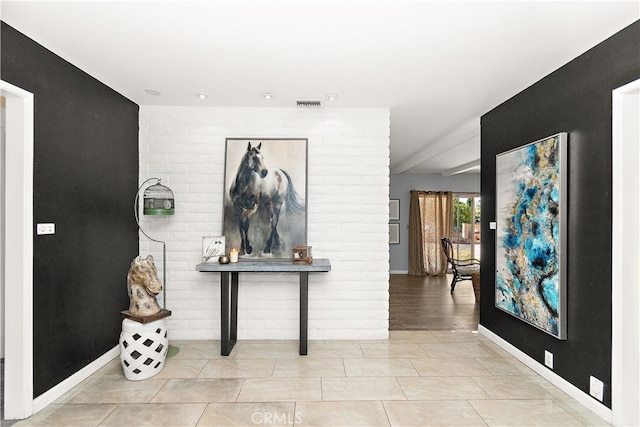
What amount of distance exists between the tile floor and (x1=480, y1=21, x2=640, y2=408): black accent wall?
1.06 ft

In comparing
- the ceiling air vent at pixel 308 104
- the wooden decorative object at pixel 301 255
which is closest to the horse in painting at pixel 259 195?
the wooden decorative object at pixel 301 255

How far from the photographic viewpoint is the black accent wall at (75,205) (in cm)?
240

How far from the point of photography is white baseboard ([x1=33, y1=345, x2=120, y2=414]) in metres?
2.40

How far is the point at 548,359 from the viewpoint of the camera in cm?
284

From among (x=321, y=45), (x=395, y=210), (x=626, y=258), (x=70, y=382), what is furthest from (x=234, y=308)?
(x=395, y=210)

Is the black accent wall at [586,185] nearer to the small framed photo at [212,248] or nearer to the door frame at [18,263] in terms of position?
the small framed photo at [212,248]

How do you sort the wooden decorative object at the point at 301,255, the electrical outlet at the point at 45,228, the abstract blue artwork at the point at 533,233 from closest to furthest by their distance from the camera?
the electrical outlet at the point at 45,228 → the abstract blue artwork at the point at 533,233 → the wooden decorative object at the point at 301,255

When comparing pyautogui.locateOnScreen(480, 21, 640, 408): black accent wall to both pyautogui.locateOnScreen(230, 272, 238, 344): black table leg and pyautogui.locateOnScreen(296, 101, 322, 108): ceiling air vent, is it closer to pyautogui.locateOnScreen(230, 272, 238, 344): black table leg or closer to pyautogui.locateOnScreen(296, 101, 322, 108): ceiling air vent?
pyautogui.locateOnScreen(296, 101, 322, 108): ceiling air vent

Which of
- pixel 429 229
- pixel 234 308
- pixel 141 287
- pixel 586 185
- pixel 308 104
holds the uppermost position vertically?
pixel 308 104

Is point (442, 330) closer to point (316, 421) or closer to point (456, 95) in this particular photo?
point (316, 421)

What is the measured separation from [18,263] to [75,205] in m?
0.64

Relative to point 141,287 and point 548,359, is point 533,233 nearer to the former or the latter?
point 548,359

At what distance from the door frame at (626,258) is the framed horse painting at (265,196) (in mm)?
2559

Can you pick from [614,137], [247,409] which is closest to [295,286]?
[247,409]
